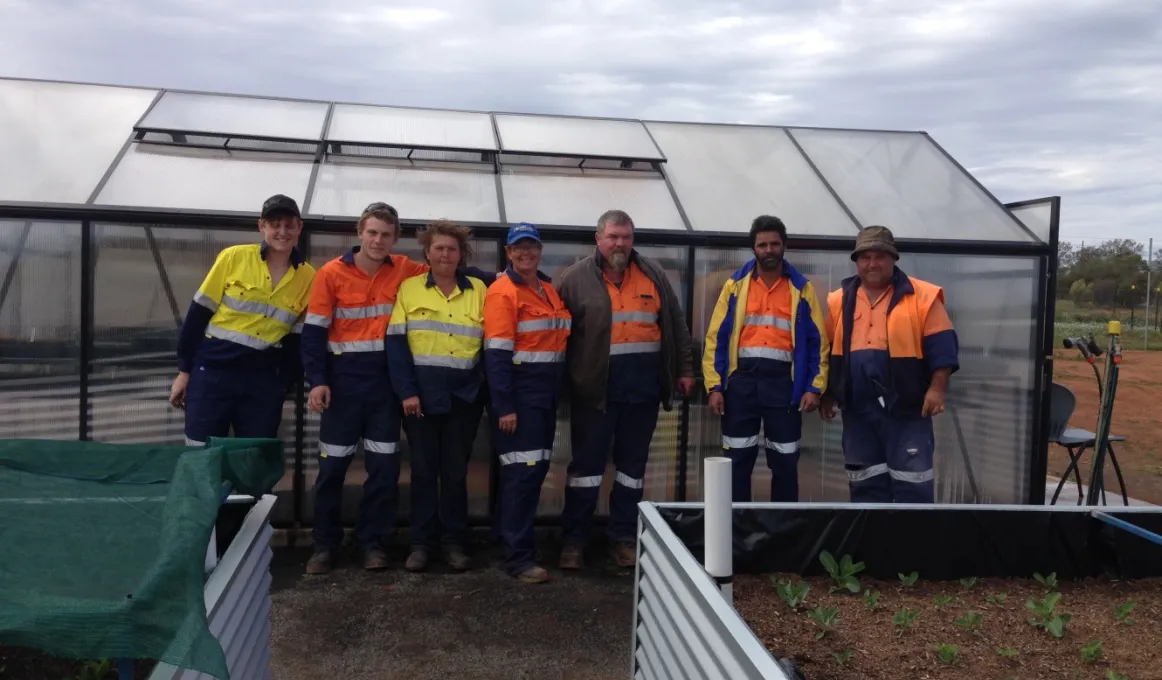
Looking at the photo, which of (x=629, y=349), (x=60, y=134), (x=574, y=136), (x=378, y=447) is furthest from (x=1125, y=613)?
(x=60, y=134)

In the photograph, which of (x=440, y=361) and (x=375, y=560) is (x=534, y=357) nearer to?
(x=440, y=361)

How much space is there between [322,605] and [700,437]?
262 cm

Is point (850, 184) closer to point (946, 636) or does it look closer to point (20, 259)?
point (946, 636)

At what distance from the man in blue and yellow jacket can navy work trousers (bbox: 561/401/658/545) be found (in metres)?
0.49

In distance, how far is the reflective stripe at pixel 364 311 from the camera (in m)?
4.74

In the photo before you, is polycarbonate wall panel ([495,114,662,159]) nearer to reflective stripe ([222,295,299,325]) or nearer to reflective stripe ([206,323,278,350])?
reflective stripe ([222,295,299,325])

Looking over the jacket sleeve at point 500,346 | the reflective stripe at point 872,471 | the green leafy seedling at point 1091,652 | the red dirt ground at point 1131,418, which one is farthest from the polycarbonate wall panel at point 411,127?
the red dirt ground at point 1131,418

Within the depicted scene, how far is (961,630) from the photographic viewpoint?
9.14 ft

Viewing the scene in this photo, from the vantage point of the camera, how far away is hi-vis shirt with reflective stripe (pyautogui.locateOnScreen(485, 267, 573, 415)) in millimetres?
4664

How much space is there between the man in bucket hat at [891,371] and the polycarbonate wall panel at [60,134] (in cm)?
458

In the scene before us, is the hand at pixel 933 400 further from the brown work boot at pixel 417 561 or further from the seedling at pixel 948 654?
the brown work boot at pixel 417 561

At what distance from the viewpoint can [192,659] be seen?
163 cm

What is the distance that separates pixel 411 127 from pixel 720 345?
3.17 metres

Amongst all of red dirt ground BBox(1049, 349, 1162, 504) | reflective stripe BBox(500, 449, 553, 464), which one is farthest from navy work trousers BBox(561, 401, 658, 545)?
red dirt ground BBox(1049, 349, 1162, 504)
